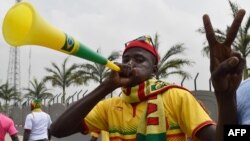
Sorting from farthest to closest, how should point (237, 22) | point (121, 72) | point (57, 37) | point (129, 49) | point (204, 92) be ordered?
point (204, 92) < point (129, 49) < point (121, 72) < point (57, 37) < point (237, 22)

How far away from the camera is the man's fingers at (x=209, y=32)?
78.4 inches

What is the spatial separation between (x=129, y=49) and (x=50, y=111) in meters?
19.7

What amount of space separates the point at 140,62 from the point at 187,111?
0.49 metres

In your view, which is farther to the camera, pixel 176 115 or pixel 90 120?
pixel 90 120

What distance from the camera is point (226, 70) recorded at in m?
1.93

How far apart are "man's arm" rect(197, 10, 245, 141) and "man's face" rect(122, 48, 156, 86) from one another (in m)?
1.06

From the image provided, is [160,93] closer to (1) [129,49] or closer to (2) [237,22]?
(1) [129,49]

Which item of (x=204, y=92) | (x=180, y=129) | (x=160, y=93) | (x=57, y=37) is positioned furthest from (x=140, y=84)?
(x=204, y=92)

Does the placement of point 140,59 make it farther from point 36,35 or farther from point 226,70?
point 226,70

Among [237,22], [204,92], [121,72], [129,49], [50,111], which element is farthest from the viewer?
[50,111]

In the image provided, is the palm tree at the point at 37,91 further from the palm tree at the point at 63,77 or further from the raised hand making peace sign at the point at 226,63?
the raised hand making peace sign at the point at 226,63

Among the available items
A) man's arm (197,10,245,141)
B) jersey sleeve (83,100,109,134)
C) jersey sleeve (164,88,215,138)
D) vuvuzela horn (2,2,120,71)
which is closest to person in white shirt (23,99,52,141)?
jersey sleeve (83,100,109,134)

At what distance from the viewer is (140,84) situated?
3.08 meters

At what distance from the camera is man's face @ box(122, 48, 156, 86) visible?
3.06 m
